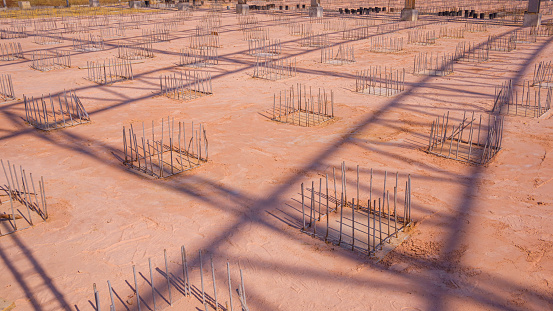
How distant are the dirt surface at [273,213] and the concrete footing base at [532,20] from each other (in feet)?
69.2

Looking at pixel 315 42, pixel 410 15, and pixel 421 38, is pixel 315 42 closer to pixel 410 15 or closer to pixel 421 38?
pixel 421 38

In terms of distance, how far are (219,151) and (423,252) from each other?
572cm

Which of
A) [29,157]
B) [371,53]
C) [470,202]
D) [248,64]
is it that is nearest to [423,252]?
[470,202]

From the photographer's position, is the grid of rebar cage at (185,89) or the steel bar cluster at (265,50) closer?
the grid of rebar cage at (185,89)

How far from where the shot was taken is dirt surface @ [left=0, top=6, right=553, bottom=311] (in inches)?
244

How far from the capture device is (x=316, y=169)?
10125 mm

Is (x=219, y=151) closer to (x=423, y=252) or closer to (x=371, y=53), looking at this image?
(x=423, y=252)

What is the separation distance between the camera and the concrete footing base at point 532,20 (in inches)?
1272

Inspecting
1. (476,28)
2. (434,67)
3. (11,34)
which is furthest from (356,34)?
(11,34)

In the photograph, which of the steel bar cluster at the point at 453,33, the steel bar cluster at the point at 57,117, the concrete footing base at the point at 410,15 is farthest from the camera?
the concrete footing base at the point at 410,15

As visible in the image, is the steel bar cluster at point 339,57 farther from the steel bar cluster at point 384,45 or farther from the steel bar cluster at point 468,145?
the steel bar cluster at point 468,145

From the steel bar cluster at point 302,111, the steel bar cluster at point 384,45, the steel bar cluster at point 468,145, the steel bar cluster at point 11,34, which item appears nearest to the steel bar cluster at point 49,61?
the steel bar cluster at point 11,34

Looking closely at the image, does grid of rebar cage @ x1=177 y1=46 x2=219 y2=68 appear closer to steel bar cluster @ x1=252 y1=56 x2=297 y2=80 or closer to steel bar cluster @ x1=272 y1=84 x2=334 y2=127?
steel bar cluster @ x1=252 y1=56 x2=297 y2=80

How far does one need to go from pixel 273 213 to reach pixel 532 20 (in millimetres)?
Answer: 31768
